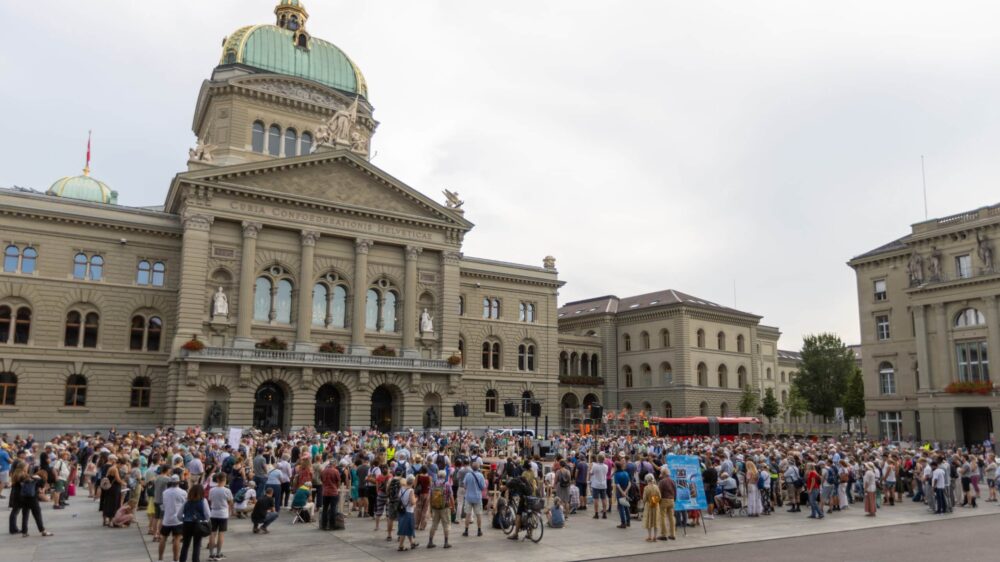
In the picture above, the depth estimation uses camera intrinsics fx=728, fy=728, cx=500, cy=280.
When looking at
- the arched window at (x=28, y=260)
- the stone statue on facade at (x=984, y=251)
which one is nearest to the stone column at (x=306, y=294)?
the arched window at (x=28, y=260)

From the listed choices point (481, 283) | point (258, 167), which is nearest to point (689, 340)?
point (481, 283)

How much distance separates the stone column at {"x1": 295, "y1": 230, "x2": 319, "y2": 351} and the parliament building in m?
0.13

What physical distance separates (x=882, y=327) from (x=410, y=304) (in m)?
37.0

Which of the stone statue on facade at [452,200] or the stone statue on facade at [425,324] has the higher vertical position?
the stone statue on facade at [452,200]

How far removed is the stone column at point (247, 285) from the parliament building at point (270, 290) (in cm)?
13

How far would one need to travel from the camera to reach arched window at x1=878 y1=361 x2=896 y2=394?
5566 centimetres

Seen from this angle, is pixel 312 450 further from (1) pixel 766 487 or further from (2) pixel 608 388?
(2) pixel 608 388

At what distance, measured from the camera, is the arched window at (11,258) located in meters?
42.6

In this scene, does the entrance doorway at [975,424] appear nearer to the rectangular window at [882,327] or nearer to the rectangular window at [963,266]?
the rectangular window at [882,327]

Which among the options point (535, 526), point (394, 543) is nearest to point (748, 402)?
point (535, 526)

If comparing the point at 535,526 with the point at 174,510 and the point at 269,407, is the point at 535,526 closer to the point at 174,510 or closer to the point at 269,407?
the point at 174,510

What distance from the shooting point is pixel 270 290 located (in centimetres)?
4800

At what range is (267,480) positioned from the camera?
783 inches

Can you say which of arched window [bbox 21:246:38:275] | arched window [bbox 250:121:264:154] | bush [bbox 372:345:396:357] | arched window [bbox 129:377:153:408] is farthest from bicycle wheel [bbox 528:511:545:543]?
arched window [bbox 250:121:264:154]
